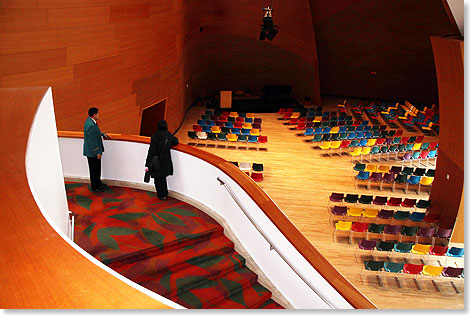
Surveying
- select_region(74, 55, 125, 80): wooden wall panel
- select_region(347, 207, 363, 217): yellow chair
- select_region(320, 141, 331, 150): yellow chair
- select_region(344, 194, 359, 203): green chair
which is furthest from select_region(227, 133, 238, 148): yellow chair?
select_region(347, 207, 363, 217): yellow chair

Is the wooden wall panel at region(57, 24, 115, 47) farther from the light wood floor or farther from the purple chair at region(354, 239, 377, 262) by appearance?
the purple chair at region(354, 239, 377, 262)

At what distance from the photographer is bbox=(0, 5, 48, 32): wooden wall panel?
8359 millimetres

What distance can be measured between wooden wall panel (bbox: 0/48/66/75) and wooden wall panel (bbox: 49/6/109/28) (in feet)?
1.74

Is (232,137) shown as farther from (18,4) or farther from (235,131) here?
(18,4)

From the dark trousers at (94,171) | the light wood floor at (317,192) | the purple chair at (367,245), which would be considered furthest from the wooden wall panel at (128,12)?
the purple chair at (367,245)

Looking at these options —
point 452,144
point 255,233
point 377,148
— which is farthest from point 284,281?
point 377,148

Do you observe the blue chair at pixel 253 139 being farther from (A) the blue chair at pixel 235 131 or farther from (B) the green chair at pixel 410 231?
(B) the green chair at pixel 410 231

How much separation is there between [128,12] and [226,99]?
9889mm

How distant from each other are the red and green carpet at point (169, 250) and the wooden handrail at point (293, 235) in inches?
26.2

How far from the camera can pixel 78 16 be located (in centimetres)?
1027

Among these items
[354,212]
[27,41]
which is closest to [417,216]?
[354,212]

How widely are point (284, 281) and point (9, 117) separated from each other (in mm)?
2835

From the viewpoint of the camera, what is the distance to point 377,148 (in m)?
15.4

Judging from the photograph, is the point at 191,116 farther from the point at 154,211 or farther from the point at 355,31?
the point at 154,211
